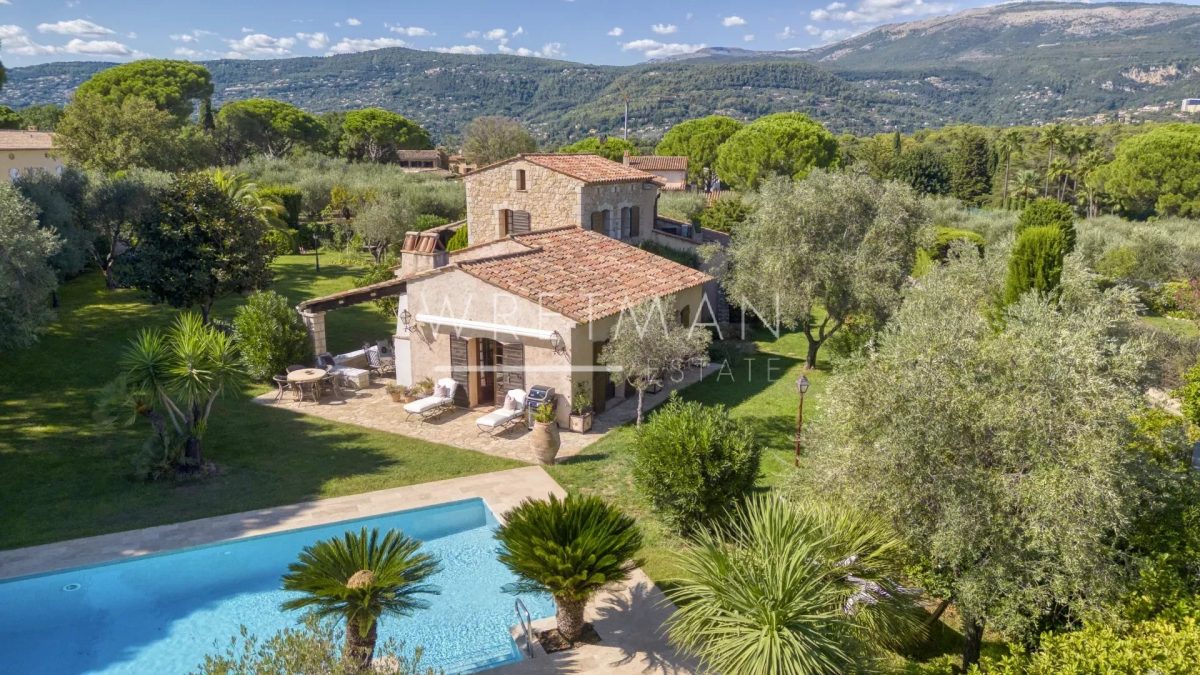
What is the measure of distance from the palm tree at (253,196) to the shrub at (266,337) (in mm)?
13491

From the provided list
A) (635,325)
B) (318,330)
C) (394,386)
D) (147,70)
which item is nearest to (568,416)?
(635,325)

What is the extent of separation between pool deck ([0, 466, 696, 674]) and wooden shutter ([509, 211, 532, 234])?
1535 cm

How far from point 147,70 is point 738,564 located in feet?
288

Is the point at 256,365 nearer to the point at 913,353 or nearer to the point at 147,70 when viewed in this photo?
the point at 913,353

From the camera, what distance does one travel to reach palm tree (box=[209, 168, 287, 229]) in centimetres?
Answer: 3512

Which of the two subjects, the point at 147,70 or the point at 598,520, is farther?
the point at 147,70

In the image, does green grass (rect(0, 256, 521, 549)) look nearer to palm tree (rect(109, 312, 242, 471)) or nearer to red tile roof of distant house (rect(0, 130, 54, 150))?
palm tree (rect(109, 312, 242, 471))

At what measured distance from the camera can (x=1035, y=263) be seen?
22.4m

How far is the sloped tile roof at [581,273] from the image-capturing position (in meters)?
20.0

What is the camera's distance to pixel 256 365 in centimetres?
2252

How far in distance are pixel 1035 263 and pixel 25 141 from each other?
61432 millimetres

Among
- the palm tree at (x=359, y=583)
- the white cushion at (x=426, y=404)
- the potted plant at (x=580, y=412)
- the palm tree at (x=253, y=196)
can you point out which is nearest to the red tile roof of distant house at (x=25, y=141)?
the palm tree at (x=253, y=196)

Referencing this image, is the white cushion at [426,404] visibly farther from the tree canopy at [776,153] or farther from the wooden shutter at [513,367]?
the tree canopy at [776,153]

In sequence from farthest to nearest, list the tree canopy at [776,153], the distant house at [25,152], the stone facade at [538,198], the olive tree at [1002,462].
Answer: the tree canopy at [776,153] < the distant house at [25,152] < the stone facade at [538,198] < the olive tree at [1002,462]
